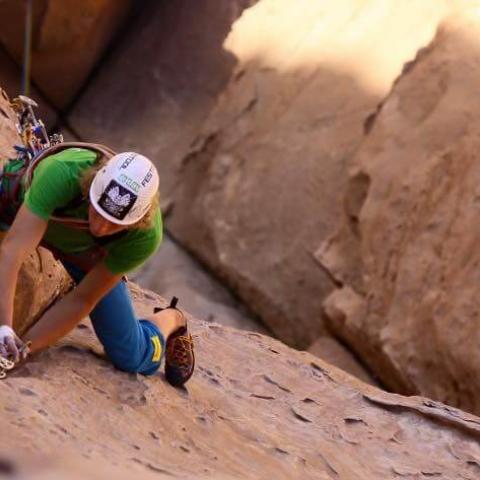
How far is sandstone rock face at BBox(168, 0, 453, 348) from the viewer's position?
632cm

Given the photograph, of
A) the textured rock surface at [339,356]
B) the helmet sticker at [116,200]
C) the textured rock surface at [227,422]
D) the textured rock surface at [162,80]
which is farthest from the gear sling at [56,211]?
the textured rock surface at [162,80]

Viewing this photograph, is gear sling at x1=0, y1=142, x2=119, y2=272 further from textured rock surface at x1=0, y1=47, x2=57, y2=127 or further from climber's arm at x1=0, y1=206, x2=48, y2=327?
textured rock surface at x1=0, y1=47, x2=57, y2=127

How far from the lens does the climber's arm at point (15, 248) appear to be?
93.3 inches

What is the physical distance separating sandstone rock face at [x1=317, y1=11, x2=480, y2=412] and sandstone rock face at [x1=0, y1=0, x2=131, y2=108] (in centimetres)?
258

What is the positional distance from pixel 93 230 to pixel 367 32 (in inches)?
178

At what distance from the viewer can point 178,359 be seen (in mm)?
2961

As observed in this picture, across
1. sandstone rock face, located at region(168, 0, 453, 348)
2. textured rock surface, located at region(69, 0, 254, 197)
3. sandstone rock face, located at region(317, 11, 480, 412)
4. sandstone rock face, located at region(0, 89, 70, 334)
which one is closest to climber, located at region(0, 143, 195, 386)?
sandstone rock face, located at region(0, 89, 70, 334)

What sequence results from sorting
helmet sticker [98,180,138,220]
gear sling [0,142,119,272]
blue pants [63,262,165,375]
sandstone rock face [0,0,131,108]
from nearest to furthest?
helmet sticker [98,180,138,220] → gear sling [0,142,119,272] → blue pants [63,262,165,375] → sandstone rock face [0,0,131,108]

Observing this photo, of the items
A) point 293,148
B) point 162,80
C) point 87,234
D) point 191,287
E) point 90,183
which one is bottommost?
point 191,287

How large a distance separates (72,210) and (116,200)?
0.54ft

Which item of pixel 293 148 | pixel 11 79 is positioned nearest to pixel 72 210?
pixel 293 148

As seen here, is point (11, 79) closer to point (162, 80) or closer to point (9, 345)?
point (162, 80)

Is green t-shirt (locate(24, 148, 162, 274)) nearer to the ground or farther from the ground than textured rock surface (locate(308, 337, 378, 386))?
farther from the ground

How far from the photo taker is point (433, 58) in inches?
222
